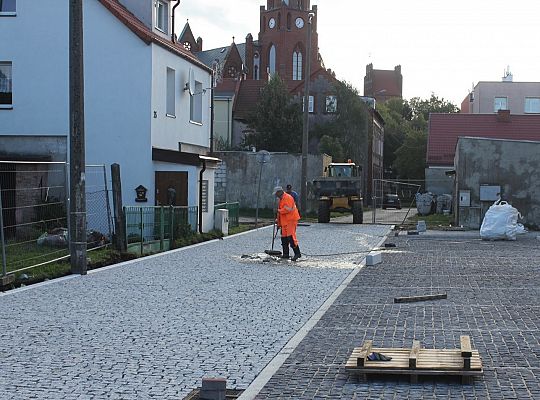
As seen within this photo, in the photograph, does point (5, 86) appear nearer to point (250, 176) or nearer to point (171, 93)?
point (171, 93)

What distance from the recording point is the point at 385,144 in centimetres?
9850

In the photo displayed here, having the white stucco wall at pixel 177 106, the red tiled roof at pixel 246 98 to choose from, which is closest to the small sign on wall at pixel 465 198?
the white stucco wall at pixel 177 106

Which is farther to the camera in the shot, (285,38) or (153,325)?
(285,38)

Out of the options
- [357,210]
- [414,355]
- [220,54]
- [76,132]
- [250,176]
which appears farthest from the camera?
[220,54]

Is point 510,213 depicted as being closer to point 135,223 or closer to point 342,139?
point 135,223

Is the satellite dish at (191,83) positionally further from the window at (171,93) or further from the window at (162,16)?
the window at (162,16)

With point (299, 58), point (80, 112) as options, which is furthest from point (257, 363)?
point (299, 58)

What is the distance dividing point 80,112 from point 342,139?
53.7 metres

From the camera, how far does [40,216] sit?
20.2 metres

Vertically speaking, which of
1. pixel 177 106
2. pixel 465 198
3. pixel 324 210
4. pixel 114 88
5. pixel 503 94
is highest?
pixel 503 94

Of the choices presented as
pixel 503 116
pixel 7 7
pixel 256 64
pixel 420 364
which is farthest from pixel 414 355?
pixel 256 64

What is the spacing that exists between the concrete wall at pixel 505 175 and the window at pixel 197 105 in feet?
34.2

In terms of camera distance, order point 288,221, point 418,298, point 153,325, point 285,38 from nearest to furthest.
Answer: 1. point 153,325
2. point 418,298
3. point 288,221
4. point 285,38

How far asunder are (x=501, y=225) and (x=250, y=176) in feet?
77.2
